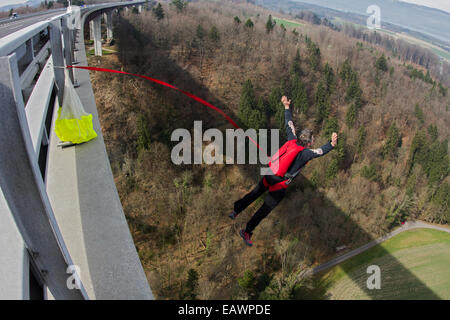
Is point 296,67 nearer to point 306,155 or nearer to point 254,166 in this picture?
point 254,166

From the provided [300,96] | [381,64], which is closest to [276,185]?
[300,96]

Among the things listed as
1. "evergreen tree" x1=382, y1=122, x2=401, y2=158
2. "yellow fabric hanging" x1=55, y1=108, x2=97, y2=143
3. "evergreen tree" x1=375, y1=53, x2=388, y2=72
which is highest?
"yellow fabric hanging" x1=55, y1=108, x2=97, y2=143

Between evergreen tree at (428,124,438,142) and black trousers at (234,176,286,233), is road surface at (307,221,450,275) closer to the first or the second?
evergreen tree at (428,124,438,142)

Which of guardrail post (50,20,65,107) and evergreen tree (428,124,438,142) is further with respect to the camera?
evergreen tree (428,124,438,142)

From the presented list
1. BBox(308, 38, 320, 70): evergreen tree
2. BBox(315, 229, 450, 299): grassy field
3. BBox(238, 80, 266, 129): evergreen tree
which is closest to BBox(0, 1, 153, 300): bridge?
BBox(315, 229, 450, 299): grassy field

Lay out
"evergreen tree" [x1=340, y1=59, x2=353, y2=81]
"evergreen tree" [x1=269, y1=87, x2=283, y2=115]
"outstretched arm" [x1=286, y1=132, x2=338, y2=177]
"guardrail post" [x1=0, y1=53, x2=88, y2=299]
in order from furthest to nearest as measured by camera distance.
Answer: "evergreen tree" [x1=340, y1=59, x2=353, y2=81]
"evergreen tree" [x1=269, y1=87, x2=283, y2=115]
"outstretched arm" [x1=286, y1=132, x2=338, y2=177]
"guardrail post" [x1=0, y1=53, x2=88, y2=299]

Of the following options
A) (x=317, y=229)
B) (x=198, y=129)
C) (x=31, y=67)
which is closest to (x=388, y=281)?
(x=317, y=229)
